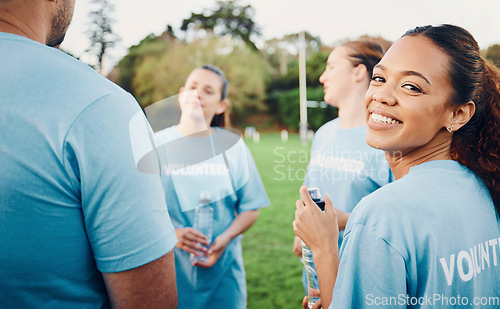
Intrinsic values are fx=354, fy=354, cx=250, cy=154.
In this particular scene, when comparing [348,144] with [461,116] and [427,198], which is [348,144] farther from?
[427,198]

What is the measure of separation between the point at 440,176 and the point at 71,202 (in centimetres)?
111

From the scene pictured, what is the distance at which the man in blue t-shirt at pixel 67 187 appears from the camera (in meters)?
0.89

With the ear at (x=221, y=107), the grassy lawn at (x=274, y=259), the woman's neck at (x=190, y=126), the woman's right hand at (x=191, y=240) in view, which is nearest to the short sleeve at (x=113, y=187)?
the woman's right hand at (x=191, y=240)

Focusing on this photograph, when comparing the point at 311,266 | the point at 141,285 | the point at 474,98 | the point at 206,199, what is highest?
the point at 474,98

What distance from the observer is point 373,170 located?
2.32 m

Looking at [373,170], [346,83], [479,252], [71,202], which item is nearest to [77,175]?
[71,202]

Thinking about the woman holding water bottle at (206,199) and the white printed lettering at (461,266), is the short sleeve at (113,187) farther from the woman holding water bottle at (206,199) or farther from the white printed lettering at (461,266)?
the woman holding water bottle at (206,199)

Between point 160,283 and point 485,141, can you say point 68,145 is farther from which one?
point 485,141

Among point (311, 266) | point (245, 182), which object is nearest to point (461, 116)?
point (311, 266)

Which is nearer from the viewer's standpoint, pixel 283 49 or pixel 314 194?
pixel 314 194

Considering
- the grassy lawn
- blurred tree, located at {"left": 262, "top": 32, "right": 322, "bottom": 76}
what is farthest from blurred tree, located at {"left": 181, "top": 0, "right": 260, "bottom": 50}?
the grassy lawn

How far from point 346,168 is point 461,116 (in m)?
1.22

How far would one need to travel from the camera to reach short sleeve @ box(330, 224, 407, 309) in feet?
3.37

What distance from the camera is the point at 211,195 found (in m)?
2.58
